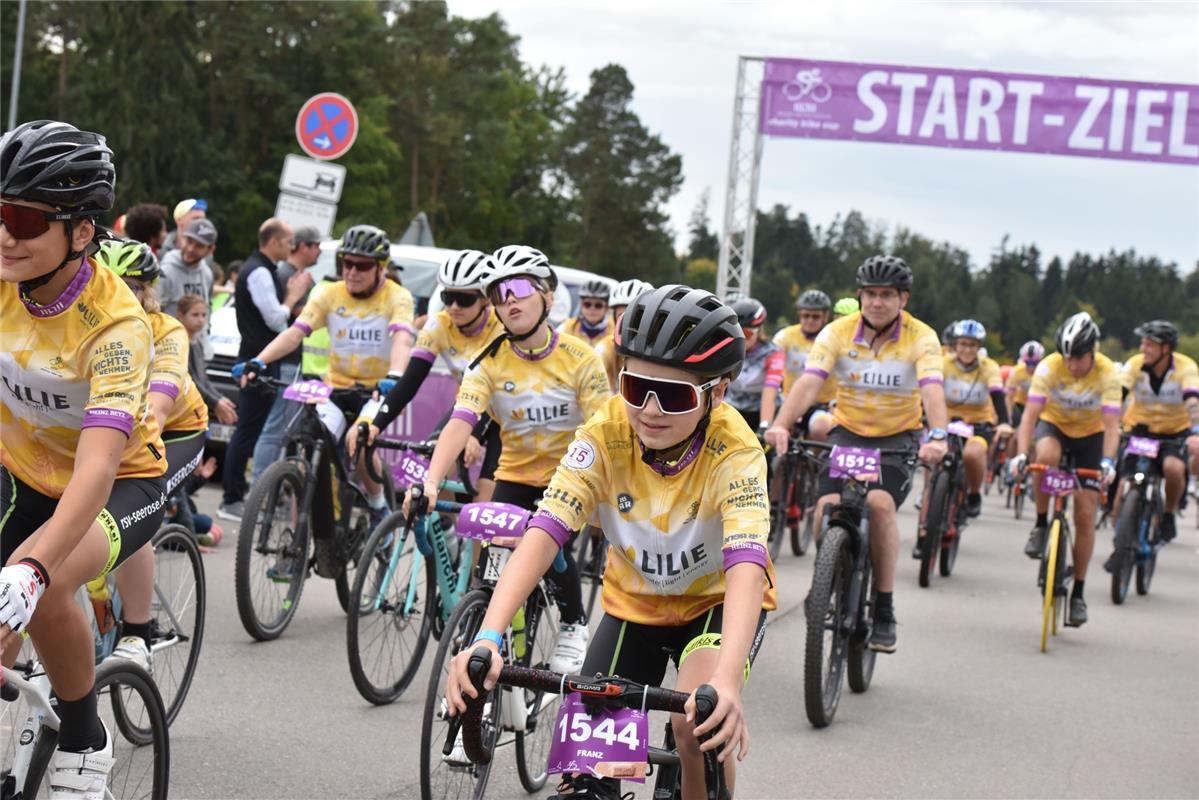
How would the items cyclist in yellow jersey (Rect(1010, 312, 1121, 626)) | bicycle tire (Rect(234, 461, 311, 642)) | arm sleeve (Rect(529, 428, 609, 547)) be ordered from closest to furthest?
1. arm sleeve (Rect(529, 428, 609, 547))
2. bicycle tire (Rect(234, 461, 311, 642))
3. cyclist in yellow jersey (Rect(1010, 312, 1121, 626))

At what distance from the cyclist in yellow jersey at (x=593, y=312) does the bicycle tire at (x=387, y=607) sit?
5.24 m

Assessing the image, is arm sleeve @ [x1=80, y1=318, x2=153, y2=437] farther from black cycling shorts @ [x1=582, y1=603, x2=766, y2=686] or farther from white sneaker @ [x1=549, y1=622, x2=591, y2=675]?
white sneaker @ [x1=549, y1=622, x2=591, y2=675]

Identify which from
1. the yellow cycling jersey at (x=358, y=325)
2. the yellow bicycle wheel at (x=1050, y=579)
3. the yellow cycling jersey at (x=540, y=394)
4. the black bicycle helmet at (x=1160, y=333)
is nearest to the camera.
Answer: the yellow cycling jersey at (x=540, y=394)

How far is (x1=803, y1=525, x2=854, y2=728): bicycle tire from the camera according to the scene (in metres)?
7.36

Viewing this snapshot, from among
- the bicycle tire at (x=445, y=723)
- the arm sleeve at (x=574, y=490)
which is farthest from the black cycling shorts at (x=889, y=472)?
the arm sleeve at (x=574, y=490)

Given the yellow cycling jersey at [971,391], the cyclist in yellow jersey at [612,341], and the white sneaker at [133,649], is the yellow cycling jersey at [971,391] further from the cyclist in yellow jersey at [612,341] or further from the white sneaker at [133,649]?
the white sneaker at [133,649]

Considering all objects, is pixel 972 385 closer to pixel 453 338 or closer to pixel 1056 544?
pixel 1056 544

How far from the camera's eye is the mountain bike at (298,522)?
812cm

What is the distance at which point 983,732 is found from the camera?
25.5 ft

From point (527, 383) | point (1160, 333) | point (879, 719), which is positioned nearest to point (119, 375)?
point (527, 383)

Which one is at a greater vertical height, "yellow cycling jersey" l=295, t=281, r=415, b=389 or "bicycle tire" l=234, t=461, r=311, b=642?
"yellow cycling jersey" l=295, t=281, r=415, b=389

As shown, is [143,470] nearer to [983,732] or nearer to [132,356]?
[132,356]

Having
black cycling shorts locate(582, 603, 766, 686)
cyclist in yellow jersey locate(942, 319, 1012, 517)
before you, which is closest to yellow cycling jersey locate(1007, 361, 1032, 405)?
cyclist in yellow jersey locate(942, 319, 1012, 517)

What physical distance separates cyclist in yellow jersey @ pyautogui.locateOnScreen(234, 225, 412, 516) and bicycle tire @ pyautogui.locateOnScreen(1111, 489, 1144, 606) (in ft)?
20.8
